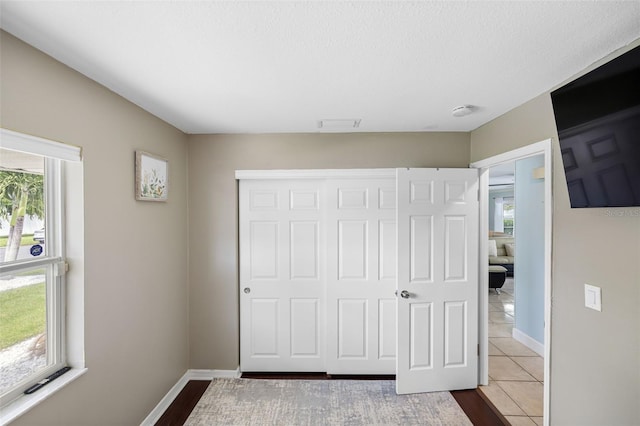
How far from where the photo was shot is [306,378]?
278cm

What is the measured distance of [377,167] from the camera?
2.78 metres

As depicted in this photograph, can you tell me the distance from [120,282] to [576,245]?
284cm

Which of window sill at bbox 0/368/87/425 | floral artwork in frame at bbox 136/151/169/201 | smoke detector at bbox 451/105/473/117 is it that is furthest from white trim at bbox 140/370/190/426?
smoke detector at bbox 451/105/473/117

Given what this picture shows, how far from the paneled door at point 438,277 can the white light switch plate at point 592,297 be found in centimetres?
105

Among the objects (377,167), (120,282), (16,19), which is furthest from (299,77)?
(120,282)

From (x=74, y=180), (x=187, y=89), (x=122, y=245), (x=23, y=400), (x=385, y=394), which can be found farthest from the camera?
(x=385, y=394)

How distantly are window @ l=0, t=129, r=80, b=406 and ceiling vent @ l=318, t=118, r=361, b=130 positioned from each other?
173 centimetres

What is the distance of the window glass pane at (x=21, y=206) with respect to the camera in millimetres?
1293

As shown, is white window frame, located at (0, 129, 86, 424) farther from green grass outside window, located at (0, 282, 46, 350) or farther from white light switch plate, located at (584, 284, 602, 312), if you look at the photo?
white light switch plate, located at (584, 284, 602, 312)

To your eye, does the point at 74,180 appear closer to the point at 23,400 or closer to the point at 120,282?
the point at 120,282

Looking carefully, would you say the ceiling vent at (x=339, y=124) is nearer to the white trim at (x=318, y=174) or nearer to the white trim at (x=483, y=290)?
the white trim at (x=318, y=174)

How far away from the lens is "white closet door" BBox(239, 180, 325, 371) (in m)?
2.86

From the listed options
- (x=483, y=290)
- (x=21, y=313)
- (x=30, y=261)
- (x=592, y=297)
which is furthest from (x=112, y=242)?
(x=483, y=290)

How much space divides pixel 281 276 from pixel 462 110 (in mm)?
2184
